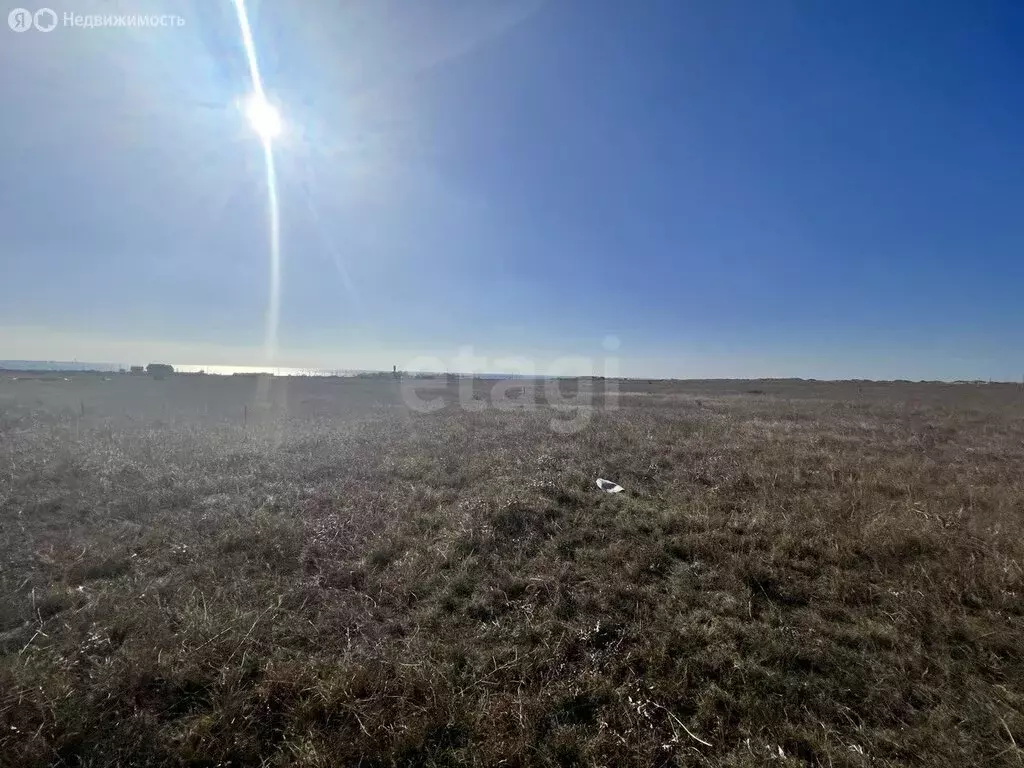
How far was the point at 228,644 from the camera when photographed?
4.18 m

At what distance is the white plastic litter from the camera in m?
8.52

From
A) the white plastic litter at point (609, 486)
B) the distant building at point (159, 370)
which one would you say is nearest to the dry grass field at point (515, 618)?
the white plastic litter at point (609, 486)

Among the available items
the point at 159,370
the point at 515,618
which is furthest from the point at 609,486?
the point at 159,370

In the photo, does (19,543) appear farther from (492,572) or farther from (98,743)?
(492,572)

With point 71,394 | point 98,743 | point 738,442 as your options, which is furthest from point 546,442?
point 71,394

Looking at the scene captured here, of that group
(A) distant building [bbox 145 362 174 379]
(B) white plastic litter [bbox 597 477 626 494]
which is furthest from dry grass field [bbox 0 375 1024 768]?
(A) distant building [bbox 145 362 174 379]

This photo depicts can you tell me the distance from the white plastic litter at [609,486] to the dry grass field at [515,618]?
278mm

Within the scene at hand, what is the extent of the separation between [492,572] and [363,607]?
1568 millimetres

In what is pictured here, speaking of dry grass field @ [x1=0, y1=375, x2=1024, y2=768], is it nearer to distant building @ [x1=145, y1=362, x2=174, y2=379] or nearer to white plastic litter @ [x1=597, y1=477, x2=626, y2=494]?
white plastic litter @ [x1=597, y1=477, x2=626, y2=494]

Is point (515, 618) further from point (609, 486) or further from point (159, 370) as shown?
point (159, 370)

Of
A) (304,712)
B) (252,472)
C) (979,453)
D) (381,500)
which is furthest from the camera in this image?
(979,453)

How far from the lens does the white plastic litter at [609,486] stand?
8.52m

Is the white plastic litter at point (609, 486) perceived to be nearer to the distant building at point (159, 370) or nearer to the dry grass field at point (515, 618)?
the dry grass field at point (515, 618)

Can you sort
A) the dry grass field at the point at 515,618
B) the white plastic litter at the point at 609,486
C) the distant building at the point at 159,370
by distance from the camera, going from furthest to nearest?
the distant building at the point at 159,370, the white plastic litter at the point at 609,486, the dry grass field at the point at 515,618
